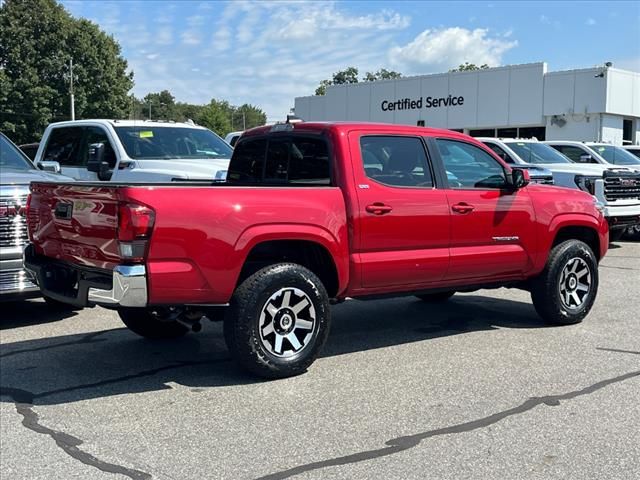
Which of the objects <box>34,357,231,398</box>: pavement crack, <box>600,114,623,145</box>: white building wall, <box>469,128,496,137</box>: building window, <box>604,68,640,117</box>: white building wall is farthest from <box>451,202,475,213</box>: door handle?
<box>469,128,496,137</box>: building window

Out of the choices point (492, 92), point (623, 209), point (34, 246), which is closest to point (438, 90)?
point (492, 92)

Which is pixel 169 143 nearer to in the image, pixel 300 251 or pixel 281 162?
pixel 281 162

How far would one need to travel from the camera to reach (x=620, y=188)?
13.0 metres

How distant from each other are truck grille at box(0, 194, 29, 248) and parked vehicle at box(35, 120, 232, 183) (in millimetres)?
2493

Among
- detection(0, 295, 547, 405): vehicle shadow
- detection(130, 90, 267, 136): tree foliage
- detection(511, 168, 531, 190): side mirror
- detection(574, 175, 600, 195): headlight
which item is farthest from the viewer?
detection(130, 90, 267, 136): tree foliage

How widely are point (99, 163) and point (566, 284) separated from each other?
20.1 ft

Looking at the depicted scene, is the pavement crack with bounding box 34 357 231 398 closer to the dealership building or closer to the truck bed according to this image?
the truck bed

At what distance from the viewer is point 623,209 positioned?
42.3 feet


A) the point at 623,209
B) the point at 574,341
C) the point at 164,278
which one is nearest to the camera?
the point at 164,278

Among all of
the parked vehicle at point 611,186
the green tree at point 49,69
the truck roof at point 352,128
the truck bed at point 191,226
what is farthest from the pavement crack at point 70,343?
the green tree at point 49,69

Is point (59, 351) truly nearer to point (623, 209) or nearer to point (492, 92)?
point (623, 209)

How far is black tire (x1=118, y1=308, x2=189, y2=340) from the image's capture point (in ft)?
21.3

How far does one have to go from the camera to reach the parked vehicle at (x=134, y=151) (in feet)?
31.8

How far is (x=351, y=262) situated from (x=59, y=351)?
9.07ft
